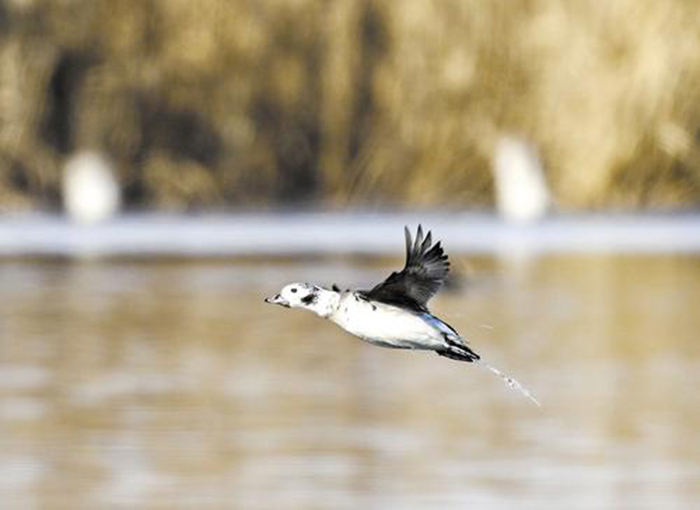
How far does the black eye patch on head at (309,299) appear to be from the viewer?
4.63 meters

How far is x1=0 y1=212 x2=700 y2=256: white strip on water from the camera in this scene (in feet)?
68.7

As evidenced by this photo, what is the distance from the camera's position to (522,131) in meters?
21.7

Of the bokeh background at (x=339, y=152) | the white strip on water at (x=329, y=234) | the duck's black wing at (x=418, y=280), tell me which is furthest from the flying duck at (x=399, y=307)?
the white strip on water at (x=329, y=234)

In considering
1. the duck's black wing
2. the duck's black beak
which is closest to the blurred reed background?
the duck's black wing

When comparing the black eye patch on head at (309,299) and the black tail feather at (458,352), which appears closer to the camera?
the black tail feather at (458,352)

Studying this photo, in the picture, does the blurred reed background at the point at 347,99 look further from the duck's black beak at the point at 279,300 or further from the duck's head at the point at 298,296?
the duck's black beak at the point at 279,300

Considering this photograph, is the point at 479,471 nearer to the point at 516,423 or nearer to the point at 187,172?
the point at 516,423

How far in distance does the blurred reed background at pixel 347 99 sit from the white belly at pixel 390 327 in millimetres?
16391

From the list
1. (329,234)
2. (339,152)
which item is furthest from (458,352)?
(339,152)

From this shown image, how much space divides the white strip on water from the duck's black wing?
15.4 m

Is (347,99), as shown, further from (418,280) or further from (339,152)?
(418,280)

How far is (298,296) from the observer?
15.2 ft

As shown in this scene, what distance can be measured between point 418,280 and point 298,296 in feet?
0.85

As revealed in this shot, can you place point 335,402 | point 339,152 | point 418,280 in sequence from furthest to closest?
point 339,152 → point 335,402 → point 418,280
